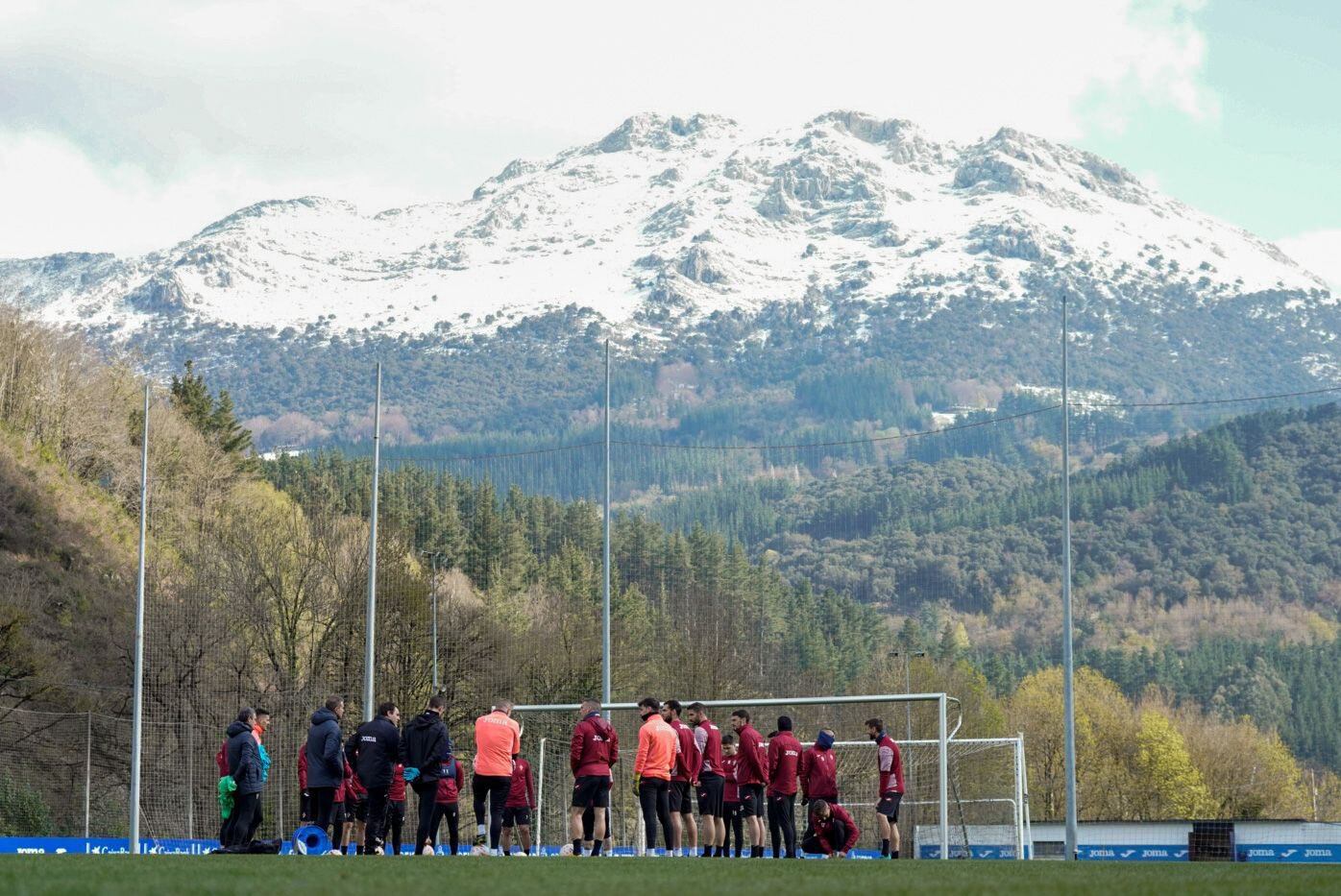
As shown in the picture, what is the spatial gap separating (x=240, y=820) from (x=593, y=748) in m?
4.48

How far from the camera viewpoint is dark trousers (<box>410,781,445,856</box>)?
2345 centimetres

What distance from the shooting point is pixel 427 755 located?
23.4 metres

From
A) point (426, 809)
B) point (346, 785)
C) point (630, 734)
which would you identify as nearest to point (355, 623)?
point (630, 734)

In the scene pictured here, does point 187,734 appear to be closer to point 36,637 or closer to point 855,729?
point 36,637

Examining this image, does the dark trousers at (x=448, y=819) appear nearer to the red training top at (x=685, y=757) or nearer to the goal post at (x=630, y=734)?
the red training top at (x=685, y=757)

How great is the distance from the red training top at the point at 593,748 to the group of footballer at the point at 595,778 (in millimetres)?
18

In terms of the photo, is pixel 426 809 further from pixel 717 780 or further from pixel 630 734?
pixel 630 734

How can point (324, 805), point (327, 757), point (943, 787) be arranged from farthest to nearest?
1. point (943, 787)
2. point (324, 805)
3. point (327, 757)

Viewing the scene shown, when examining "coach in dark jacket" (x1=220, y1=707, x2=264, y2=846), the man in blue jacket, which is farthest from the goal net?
"coach in dark jacket" (x1=220, y1=707, x2=264, y2=846)

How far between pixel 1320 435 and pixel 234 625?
142185 mm

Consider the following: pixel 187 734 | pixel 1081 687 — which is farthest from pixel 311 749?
pixel 1081 687

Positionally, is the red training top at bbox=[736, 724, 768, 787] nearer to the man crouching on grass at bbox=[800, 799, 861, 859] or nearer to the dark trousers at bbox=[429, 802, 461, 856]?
the man crouching on grass at bbox=[800, 799, 861, 859]

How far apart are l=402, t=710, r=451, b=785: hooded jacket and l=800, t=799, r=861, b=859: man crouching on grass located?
5510 mm

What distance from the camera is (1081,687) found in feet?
407
